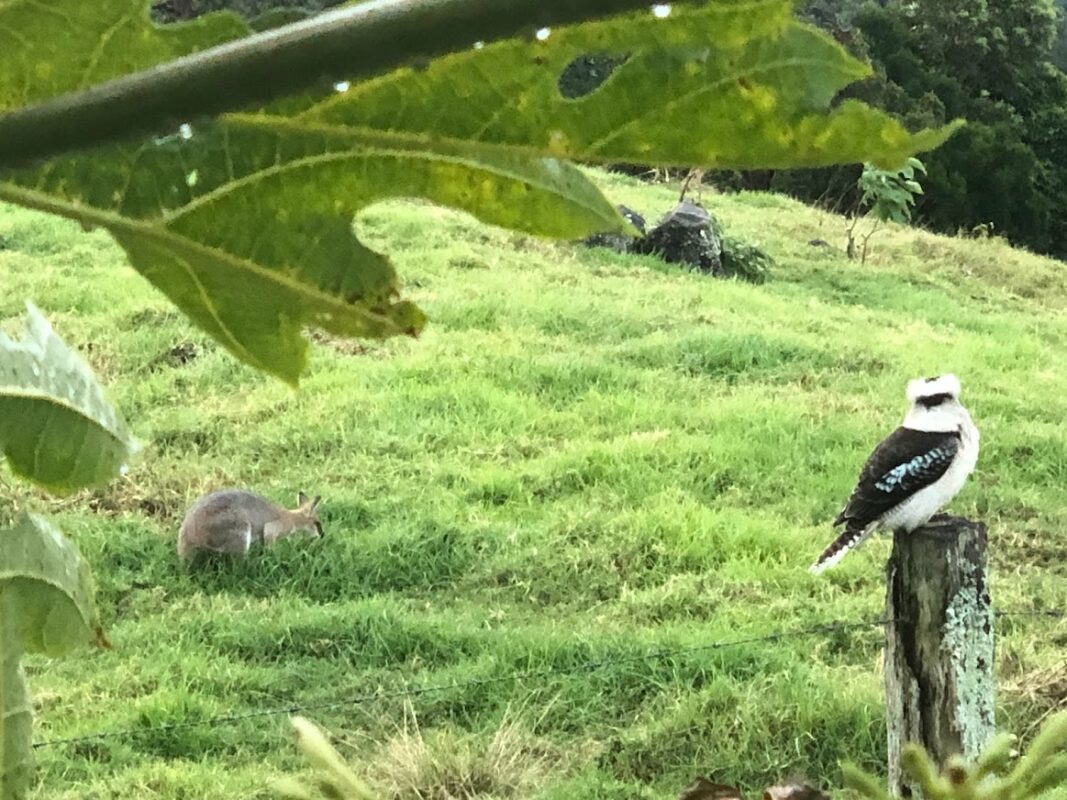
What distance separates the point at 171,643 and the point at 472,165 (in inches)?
88.5

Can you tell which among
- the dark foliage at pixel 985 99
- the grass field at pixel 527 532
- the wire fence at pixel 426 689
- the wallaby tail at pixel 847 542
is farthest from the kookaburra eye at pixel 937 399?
the dark foliage at pixel 985 99

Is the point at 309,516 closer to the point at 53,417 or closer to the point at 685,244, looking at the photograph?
the point at 53,417

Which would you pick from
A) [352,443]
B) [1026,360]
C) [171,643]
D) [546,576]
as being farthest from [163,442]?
[1026,360]

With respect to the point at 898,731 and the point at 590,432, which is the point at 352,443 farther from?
the point at 898,731

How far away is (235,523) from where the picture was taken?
8.05 feet

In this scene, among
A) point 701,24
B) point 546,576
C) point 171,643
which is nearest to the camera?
point 701,24

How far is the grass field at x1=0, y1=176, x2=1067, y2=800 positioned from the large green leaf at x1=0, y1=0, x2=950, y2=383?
1633 mm

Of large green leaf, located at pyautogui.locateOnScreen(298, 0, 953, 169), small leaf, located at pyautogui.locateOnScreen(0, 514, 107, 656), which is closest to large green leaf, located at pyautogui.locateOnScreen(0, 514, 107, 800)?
small leaf, located at pyautogui.locateOnScreen(0, 514, 107, 656)

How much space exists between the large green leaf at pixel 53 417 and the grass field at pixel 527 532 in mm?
1555

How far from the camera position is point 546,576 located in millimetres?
2516

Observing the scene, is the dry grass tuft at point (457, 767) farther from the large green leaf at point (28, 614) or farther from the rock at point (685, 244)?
the rock at point (685, 244)

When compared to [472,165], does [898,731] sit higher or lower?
lower

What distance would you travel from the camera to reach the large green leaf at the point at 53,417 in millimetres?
235

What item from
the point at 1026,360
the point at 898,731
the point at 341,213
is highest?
the point at 341,213
